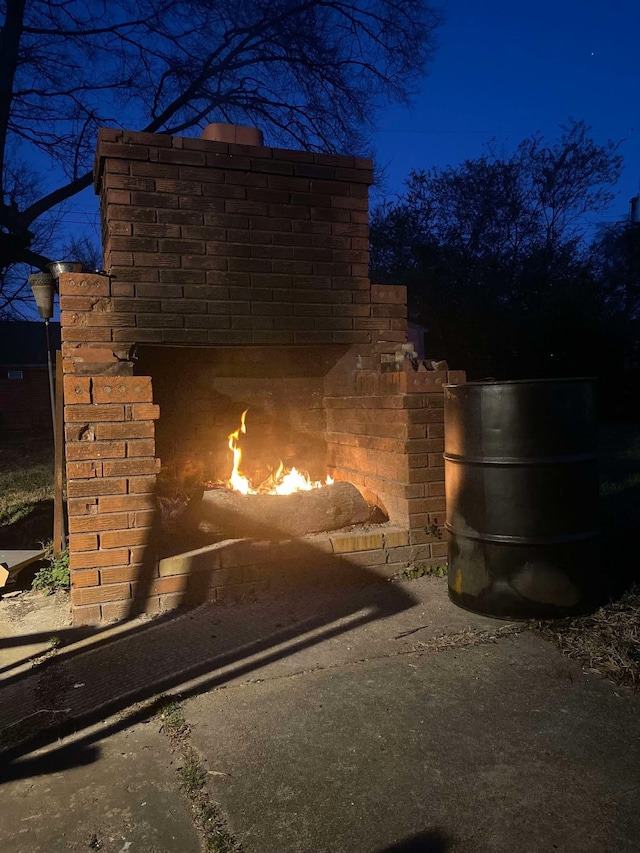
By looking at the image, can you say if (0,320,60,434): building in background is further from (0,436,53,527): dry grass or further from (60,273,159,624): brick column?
(60,273,159,624): brick column

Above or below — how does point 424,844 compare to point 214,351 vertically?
below

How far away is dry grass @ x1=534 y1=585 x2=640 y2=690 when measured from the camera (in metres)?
2.89

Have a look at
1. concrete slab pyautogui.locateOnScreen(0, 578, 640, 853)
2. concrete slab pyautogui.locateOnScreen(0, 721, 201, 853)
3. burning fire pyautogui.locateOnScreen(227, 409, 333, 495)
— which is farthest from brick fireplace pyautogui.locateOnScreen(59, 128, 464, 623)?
concrete slab pyautogui.locateOnScreen(0, 721, 201, 853)

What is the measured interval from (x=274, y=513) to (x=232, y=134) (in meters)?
2.71

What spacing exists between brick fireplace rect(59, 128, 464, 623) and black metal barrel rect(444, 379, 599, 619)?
2.80ft

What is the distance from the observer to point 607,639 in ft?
10.5

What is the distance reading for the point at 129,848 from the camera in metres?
1.87

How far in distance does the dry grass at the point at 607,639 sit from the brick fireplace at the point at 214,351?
125 cm

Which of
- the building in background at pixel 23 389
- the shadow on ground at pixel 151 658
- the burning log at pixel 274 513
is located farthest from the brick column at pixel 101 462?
the building in background at pixel 23 389

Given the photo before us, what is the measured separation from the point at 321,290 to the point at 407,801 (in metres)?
3.39

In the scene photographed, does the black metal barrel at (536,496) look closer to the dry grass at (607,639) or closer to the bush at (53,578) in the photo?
the dry grass at (607,639)

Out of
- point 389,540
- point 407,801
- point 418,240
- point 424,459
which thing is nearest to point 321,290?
point 424,459

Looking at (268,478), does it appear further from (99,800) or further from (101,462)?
(99,800)

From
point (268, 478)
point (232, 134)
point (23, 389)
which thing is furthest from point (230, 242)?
point (23, 389)
